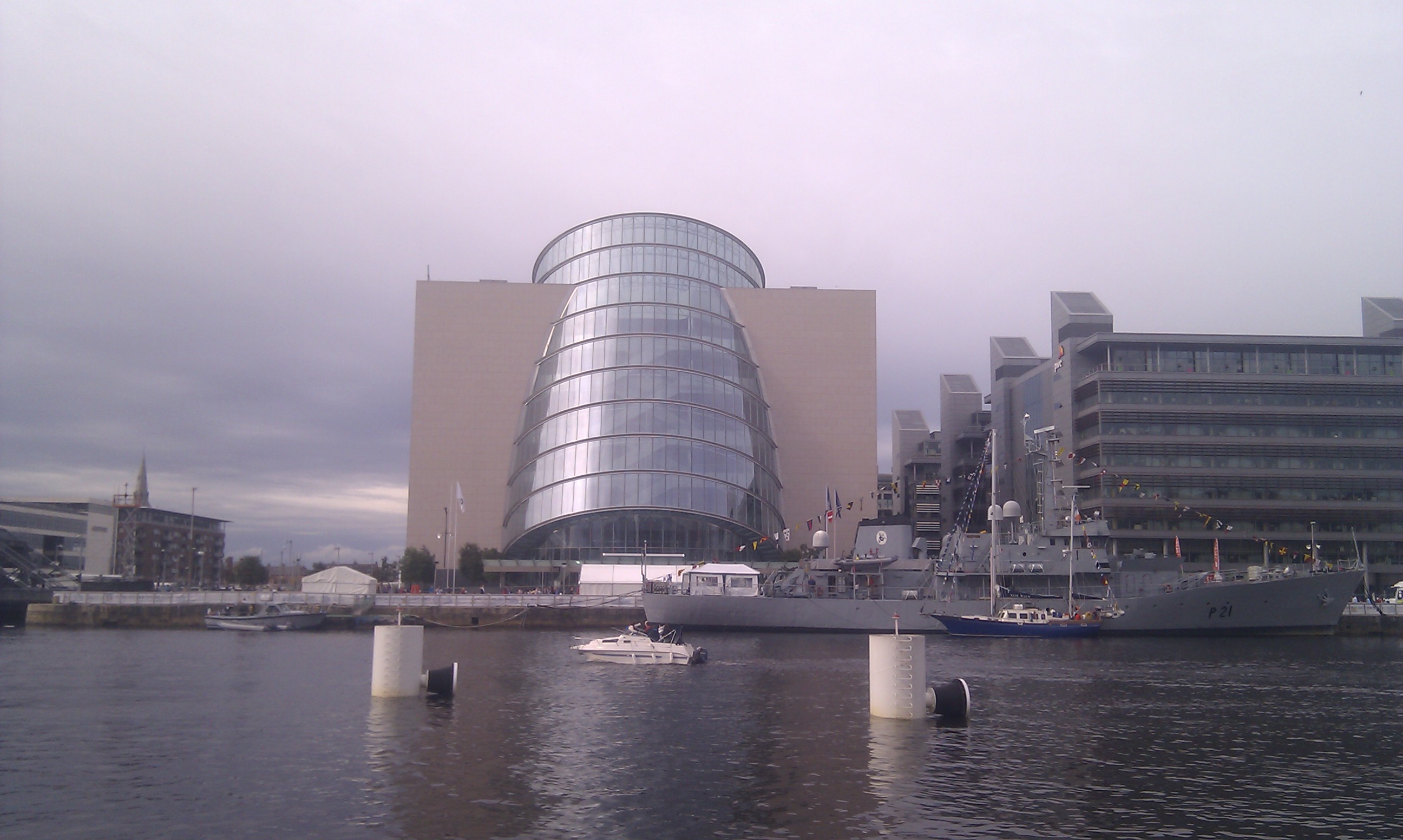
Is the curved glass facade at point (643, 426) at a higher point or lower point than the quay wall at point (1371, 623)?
higher

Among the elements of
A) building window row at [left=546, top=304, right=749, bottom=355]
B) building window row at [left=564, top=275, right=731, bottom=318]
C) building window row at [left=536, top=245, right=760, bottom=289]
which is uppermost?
building window row at [left=536, top=245, right=760, bottom=289]

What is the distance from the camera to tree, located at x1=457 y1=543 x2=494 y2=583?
67.0 metres

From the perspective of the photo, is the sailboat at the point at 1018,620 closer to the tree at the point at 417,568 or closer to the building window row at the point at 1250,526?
the building window row at the point at 1250,526

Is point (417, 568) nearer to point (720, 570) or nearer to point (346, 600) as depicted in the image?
point (346, 600)

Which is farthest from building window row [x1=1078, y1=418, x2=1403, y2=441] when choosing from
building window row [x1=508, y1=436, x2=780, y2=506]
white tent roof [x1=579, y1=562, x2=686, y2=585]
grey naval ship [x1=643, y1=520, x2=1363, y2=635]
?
white tent roof [x1=579, y1=562, x2=686, y2=585]

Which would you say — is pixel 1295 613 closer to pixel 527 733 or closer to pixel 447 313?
pixel 527 733

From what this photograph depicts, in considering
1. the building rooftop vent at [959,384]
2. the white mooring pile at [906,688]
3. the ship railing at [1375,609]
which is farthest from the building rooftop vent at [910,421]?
the white mooring pile at [906,688]

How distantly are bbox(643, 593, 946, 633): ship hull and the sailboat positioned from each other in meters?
2.09

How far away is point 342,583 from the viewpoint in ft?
189

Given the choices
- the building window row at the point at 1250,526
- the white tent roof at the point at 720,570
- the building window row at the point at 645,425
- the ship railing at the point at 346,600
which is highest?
the building window row at the point at 645,425

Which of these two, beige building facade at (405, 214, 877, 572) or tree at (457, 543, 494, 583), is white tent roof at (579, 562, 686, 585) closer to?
beige building facade at (405, 214, 877, 572)

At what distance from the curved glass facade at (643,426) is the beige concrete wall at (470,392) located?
2.15 m

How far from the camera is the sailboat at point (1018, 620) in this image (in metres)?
44.8

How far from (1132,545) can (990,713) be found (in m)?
57.0
